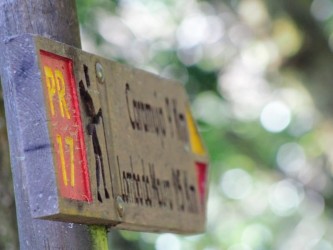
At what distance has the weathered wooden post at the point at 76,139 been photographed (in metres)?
1.42

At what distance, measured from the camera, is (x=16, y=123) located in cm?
146

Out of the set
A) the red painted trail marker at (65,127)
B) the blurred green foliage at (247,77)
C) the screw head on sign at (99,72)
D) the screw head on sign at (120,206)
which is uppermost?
the blurred green foliage at (247,77)

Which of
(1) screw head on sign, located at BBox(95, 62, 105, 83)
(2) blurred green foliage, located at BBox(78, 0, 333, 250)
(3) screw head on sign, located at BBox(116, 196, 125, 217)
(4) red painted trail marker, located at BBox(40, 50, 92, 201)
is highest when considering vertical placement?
(2) blurred green foliage, located at BBox(78, 0, 333, 250)

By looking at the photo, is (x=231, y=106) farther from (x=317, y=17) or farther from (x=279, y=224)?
(x=279, y=224)

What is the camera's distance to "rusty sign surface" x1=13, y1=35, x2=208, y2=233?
1.42 metres

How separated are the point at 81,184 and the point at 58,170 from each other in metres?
0.08

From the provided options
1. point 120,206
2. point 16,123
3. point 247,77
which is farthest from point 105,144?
point 247,77

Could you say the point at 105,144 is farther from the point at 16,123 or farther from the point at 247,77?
the point at 247,77

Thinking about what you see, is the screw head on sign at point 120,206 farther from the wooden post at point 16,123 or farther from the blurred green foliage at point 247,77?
the blurred green foliage at point 247,77

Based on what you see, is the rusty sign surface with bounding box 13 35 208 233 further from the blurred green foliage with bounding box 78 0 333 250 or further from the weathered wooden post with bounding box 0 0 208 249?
the blurred green foliage with bounding box 78 0 333 250

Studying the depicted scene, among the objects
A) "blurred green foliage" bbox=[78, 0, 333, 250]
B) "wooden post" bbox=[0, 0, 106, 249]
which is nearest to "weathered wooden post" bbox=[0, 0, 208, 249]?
"wooden post" bbox=[0, 0, 106, 249]

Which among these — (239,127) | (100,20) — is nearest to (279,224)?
(239,127)

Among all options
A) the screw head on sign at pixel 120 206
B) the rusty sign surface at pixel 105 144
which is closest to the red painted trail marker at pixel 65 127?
the rusty sign surface at pixel 105 144

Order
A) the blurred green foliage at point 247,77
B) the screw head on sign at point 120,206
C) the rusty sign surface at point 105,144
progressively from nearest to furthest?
the rusty sign surface at point 105,144 < the screw head on sign at point 120,206 < the blurred green foliage at point 247,77
